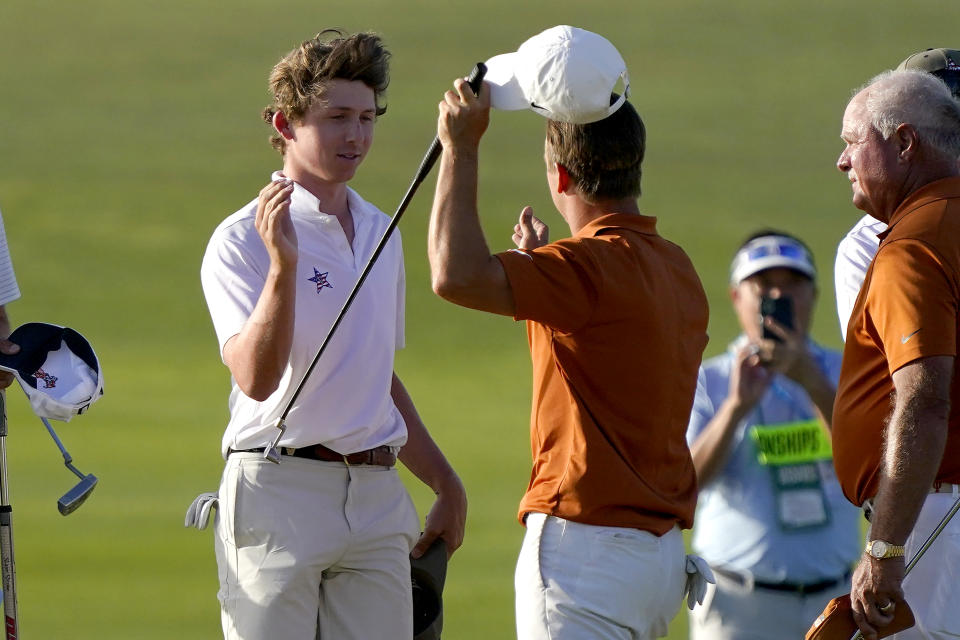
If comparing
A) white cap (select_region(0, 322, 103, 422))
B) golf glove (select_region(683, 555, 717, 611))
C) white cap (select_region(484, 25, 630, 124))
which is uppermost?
white cap (select_region(484, 25, 630, 124))

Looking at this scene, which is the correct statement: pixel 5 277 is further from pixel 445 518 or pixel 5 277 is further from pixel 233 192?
pixel 233 192

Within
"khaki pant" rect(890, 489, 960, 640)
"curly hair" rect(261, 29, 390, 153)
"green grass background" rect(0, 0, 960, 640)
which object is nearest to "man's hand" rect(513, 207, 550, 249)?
"curly hair" rect(261, 29, 390, 153)

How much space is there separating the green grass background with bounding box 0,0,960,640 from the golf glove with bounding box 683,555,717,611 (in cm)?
324

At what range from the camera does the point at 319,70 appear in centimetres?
354

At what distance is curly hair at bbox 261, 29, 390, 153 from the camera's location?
11.6 ft

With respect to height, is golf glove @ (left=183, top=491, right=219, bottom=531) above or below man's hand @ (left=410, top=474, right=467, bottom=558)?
above

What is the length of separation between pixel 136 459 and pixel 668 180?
23.1ft

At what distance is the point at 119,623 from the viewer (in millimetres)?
6734

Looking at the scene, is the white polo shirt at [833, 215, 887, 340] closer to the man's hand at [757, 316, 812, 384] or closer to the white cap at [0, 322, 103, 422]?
the man's hand at [757, 316, 812, 384]

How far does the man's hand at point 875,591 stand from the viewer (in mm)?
2803

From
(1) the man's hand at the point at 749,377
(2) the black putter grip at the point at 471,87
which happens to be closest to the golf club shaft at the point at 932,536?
(1) the man's hand at the point at 749,377

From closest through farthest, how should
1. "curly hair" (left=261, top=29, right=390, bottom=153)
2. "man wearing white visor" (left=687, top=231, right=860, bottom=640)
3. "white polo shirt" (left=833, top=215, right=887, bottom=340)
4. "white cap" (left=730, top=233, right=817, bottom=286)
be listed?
"white polo shirt" (left=833, top=215, right=887, bottom=340), "curly hair" (left=261, top=29, right=390, bottom=153), "man wearing white visor" (left=687, top=231, right=860, bottom=640), "white cap" (left=730, top=233, right=817, bottom=286)

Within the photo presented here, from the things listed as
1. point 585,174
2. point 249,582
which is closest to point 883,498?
point 585,174

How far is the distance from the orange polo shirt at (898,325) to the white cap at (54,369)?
5.02 feet
